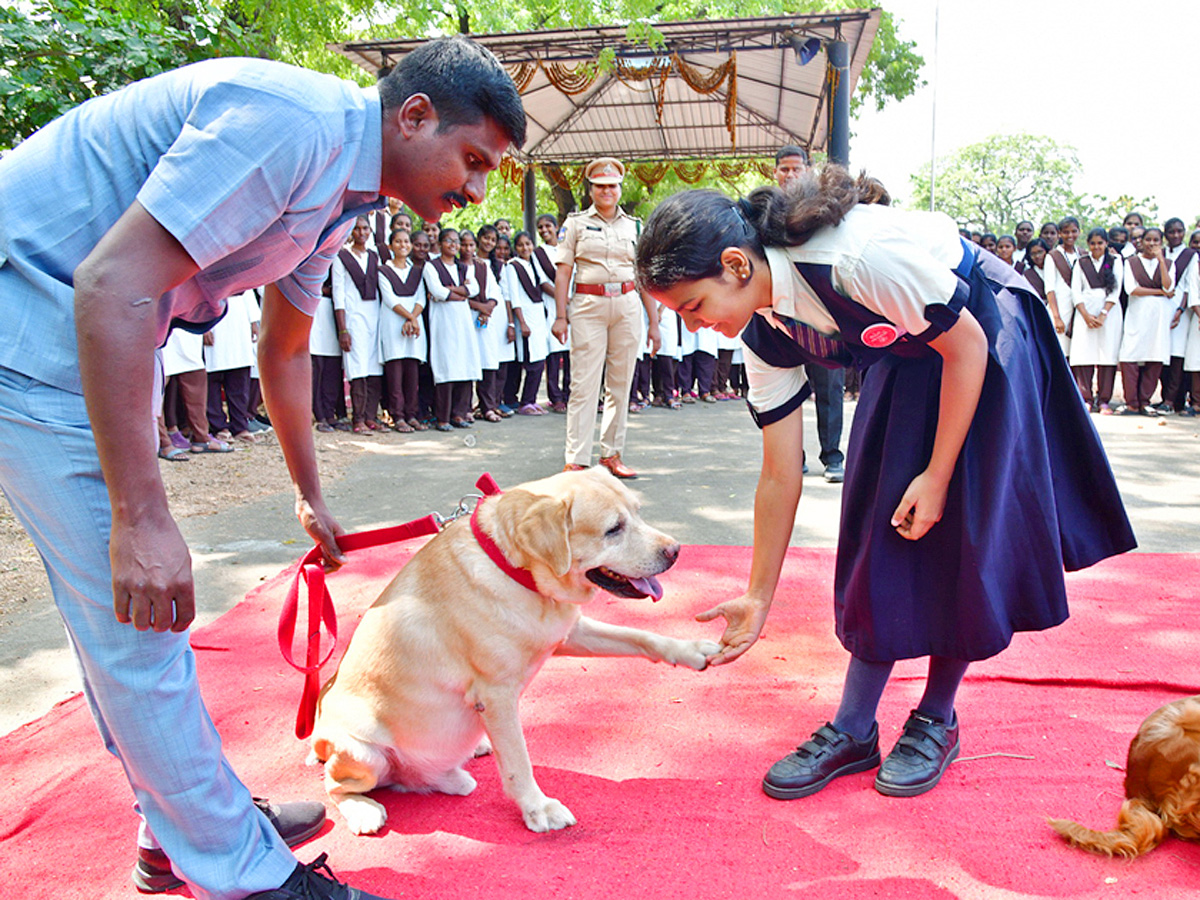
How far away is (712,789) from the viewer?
2.59 metres

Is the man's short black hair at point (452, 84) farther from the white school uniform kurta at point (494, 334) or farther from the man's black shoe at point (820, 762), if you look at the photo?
the white school uniform kurta at point (494, 334)

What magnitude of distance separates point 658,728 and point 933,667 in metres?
0.93

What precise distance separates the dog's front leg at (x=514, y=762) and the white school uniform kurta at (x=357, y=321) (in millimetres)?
8165

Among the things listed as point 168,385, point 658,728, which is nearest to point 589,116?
point 168,385

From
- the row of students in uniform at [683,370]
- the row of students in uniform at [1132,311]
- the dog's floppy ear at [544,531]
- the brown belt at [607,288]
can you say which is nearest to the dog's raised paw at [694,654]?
the dog's floppy ear at [544,531]

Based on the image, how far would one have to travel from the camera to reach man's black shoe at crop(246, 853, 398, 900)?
184 centimetres

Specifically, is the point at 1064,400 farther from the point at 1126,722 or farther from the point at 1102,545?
the point at 1126,722

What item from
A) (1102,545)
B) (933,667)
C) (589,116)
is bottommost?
(933,667)

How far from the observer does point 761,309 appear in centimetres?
233

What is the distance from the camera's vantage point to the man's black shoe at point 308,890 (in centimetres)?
184

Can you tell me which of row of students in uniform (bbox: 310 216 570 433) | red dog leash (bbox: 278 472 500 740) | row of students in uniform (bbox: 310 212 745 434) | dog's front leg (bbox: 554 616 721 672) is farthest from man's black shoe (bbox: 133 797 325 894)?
row of students in uniform (bbox: 310 216 570 433)

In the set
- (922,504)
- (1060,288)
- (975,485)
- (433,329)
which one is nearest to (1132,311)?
(1060,288)

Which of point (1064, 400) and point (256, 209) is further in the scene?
point (1064, 400)

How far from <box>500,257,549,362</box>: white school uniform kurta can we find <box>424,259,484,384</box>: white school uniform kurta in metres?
1.07
